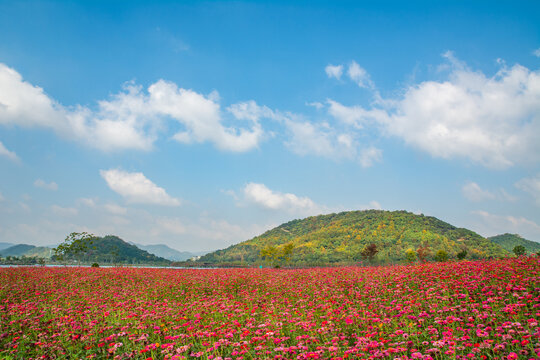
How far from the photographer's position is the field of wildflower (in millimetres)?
4723

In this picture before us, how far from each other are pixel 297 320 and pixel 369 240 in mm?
98391

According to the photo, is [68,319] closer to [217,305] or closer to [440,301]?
[217,305]

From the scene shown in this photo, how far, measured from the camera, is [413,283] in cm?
1032

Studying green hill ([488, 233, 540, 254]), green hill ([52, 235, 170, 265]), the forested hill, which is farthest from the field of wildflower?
green hill ([488, 233, 540, 254])

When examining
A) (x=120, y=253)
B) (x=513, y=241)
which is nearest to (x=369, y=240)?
(x=513, y=241)

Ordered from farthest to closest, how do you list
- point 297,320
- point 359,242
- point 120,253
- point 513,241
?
point 513,241
point 120,253
point 359,242
point 297,320

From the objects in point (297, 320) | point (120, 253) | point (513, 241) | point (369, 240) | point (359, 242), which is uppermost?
point (513, 241)

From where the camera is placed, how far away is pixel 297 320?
6.80m

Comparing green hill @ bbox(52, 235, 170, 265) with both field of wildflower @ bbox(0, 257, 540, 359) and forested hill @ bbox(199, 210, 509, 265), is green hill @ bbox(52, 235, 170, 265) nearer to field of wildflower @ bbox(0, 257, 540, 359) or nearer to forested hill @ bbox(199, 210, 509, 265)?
forested hill @ bbox(199, 210, 509, 265)

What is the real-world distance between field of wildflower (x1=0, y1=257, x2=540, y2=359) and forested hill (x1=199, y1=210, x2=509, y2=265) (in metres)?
59.8

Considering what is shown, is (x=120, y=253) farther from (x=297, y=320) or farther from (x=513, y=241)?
(x=513, y=241)

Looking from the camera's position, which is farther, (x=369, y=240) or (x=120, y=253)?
(x=120, y=253)

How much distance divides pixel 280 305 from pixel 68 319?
17.4ft

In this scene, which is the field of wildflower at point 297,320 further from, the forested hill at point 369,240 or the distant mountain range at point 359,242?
the distant mountain range at point 359,242
